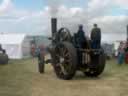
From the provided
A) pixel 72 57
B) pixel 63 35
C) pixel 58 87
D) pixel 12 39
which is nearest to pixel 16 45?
→ pixel 12 39

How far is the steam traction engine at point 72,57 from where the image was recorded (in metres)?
13.4

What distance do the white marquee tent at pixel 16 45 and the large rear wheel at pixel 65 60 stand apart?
14.3 m

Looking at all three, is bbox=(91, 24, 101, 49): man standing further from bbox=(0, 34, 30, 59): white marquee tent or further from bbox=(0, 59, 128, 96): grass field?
bbox=(0, 34, 30, 59): white marquee tent

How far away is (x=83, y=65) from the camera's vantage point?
46.4 feet

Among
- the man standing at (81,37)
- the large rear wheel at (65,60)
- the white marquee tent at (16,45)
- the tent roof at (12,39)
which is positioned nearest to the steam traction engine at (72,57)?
the large rear wheel at (65,60)

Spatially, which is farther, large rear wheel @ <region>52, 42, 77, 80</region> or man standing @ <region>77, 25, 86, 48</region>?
man standing @ <region>77, 25, 86, 48</region>

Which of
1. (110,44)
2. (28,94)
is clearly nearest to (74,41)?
(28,94)

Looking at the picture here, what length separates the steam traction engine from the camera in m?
13.4

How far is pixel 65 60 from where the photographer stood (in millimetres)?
13758

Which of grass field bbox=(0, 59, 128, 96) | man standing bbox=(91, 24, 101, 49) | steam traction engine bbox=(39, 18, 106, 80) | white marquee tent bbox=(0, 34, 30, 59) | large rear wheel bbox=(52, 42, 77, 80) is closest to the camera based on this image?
grass field bbox=(0, 59, 128, 96)

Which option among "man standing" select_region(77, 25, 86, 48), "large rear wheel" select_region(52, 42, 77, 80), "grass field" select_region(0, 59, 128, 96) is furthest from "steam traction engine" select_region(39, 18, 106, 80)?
"grass field" select_region(0, 59, 128, 96)

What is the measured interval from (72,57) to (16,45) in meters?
15.8

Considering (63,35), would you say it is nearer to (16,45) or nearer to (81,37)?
(81,37)

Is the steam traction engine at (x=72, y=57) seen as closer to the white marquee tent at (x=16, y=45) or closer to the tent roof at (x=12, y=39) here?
the white marquee tent at (x=16, y=45)
